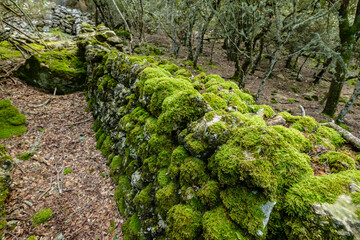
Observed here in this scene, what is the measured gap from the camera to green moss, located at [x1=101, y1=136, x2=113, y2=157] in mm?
6875

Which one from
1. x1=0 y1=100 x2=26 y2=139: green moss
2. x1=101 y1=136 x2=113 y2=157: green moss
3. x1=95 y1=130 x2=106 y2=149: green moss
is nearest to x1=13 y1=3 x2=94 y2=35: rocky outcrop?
x1=0 y1=100 x2=26 y2=139: green moss

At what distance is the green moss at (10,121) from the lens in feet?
22.1

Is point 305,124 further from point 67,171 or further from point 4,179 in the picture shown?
point 4,179

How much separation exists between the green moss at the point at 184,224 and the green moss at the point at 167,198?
0.32m

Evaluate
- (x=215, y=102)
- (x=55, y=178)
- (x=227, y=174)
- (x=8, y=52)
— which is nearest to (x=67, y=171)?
(x=55, y=178)

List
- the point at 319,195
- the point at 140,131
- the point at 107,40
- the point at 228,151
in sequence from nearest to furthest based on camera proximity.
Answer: the point at 319,195
the point at 228,151
the point at 140,131
the point at 107,40

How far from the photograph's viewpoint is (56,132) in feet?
25.3

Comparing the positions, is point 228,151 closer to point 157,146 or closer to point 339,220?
point 339,220

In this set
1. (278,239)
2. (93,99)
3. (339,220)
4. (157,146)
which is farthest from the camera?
(93,99)

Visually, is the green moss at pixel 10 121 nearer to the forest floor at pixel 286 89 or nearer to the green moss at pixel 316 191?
the forest floor at pixel 286 89

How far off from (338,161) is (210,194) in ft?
7.37

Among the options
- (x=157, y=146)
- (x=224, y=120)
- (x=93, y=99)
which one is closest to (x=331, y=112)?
(x=224, y=120)

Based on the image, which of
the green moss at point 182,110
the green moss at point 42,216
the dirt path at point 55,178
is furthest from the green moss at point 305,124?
the green moss at point 42,216

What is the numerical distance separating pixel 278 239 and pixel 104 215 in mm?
5061
